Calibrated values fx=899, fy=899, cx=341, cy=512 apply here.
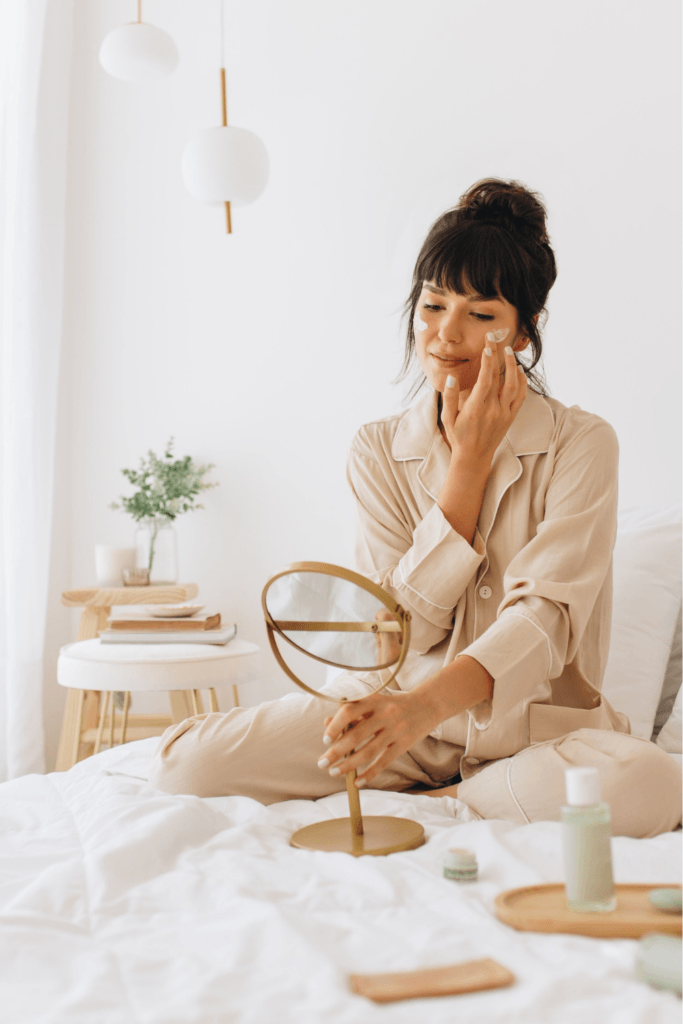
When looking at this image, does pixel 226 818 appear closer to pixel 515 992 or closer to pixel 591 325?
pixel 515 992

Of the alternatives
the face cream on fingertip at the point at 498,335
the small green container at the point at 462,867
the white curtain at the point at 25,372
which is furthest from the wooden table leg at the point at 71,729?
the small green container at the point at 462,867

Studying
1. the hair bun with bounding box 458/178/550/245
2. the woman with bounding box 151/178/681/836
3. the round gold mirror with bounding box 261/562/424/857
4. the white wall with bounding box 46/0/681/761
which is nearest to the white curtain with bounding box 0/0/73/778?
the white wall with bounding box 46/0/681/761

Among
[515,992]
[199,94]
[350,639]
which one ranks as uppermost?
[199,94]

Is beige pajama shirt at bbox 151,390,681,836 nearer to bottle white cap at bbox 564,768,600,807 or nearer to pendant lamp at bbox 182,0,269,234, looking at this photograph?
bottle white cap at bbox 564,768,600,807

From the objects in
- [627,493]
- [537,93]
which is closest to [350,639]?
[627,493]

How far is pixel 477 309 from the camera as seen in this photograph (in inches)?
54.5

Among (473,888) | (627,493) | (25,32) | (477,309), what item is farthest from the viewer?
(25,32)

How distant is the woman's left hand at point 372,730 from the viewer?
38.0 inches

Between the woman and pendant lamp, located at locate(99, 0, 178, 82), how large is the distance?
1.17 metres

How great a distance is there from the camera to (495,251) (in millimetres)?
1377

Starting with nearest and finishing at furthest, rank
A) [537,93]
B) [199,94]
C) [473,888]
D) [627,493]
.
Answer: [473,888], [627,493], [537,93], [199,94]

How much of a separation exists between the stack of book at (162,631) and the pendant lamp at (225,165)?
94 centimetres

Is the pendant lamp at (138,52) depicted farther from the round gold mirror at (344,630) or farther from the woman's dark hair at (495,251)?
the round gold mirror at (344,630)

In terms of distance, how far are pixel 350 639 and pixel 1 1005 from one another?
19.9 inches
